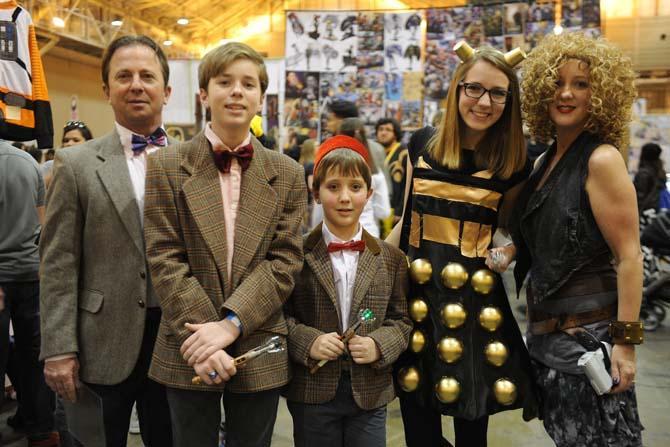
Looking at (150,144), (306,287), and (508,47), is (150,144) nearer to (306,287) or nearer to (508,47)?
(306,287)

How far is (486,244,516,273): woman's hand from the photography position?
79.6 inches

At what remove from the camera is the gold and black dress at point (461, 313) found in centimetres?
201

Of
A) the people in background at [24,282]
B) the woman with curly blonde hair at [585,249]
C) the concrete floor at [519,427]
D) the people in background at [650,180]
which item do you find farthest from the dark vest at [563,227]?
the people in background at [650,180]

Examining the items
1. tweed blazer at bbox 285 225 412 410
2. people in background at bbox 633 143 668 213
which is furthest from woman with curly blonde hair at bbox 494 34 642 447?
people in background at bbox 633 143 668 213

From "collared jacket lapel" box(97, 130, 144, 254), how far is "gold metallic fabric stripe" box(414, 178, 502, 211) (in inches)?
40.9

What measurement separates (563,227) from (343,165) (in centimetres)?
77

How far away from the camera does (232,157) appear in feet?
5.77

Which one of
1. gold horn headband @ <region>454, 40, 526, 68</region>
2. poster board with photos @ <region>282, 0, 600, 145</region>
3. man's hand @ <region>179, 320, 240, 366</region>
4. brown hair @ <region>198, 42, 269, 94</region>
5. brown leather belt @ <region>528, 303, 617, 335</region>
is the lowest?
brown leather belt @ <region>528, 303, 617, 335</region>

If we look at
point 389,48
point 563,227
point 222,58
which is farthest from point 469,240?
point 389,48

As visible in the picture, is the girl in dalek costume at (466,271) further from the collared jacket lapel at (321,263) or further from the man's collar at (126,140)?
Result: the man's collar at (126,140)

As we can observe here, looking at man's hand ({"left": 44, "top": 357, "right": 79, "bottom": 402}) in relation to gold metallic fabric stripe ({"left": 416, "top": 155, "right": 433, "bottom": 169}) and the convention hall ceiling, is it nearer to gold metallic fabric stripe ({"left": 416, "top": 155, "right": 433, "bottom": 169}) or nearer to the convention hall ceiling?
gold metallic fabric stripe ({"left": 416, "top": 155, "right": 433, "bottom": 169})

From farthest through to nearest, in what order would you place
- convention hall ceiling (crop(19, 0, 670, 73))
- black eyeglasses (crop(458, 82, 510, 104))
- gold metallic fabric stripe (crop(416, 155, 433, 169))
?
convention hall ceiling (crop(19, 0, 670, 73)), gold metallic fabric stripe (crop(416, 155, 433, 169)), black eyeglasses (crop(458, 82, 510, 104))

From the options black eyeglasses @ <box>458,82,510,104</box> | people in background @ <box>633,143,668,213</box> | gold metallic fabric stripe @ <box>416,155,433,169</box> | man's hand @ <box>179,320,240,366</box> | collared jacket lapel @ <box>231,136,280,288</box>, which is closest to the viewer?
man's hand @ <box>179,320,240,366</box>

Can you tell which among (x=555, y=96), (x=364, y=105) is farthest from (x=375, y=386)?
(x=364, y=105)
